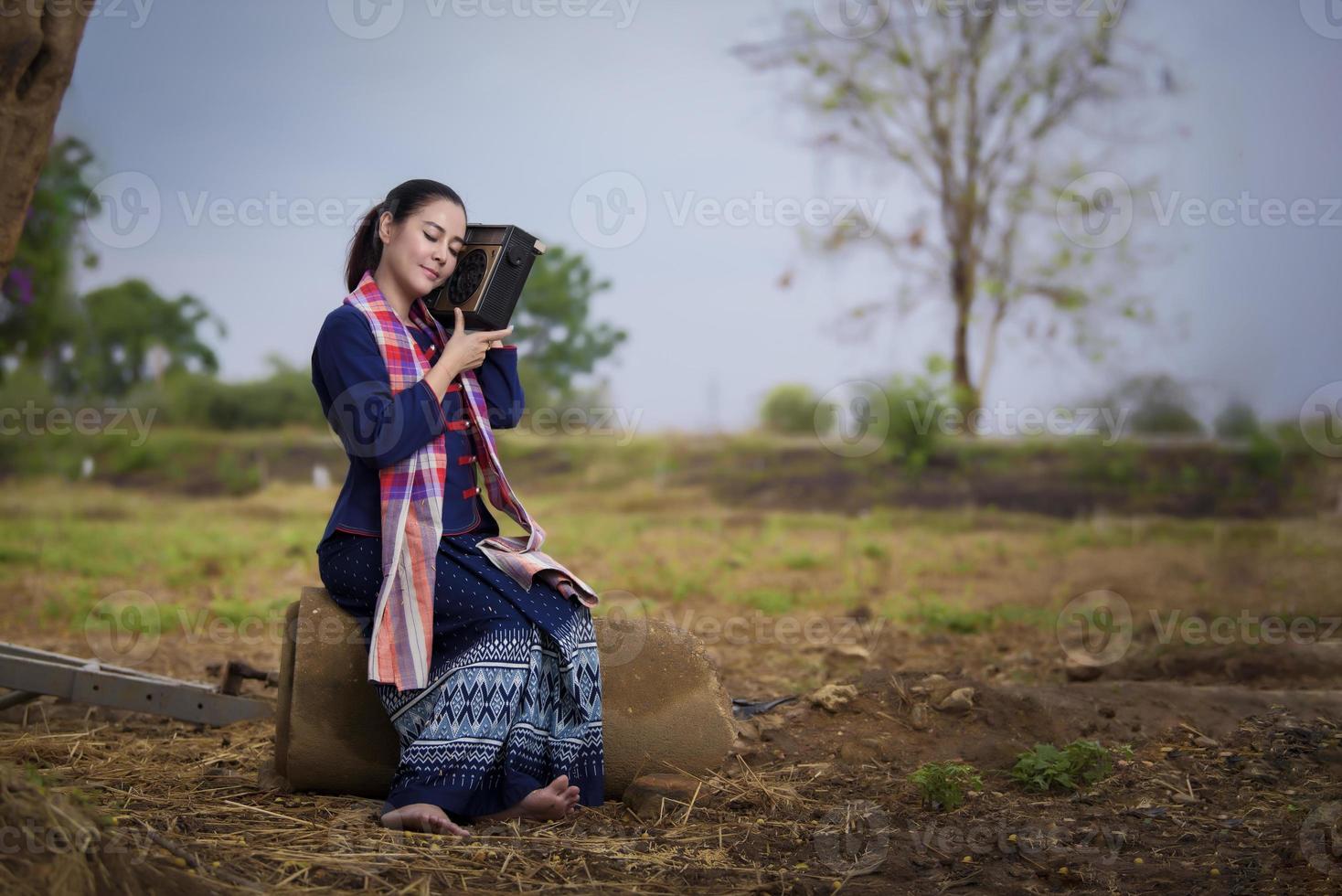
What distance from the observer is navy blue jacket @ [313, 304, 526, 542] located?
322cm

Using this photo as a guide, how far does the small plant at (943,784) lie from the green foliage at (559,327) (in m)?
9.15

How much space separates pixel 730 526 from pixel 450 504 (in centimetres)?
686

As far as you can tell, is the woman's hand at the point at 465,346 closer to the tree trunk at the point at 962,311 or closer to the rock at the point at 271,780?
the rock at the point at 271,780

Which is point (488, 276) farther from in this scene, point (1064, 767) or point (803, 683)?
point (803, 683)

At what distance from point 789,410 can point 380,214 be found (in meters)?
10.4

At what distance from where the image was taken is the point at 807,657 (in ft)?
19.3

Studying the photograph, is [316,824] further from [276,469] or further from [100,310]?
[100,310]

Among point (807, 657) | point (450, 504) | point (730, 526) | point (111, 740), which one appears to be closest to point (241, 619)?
point (111, 740)

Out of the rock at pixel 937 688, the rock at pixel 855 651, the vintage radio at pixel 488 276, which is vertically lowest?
the rock at pixel 855 651

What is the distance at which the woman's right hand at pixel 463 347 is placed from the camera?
3346 millimetres
